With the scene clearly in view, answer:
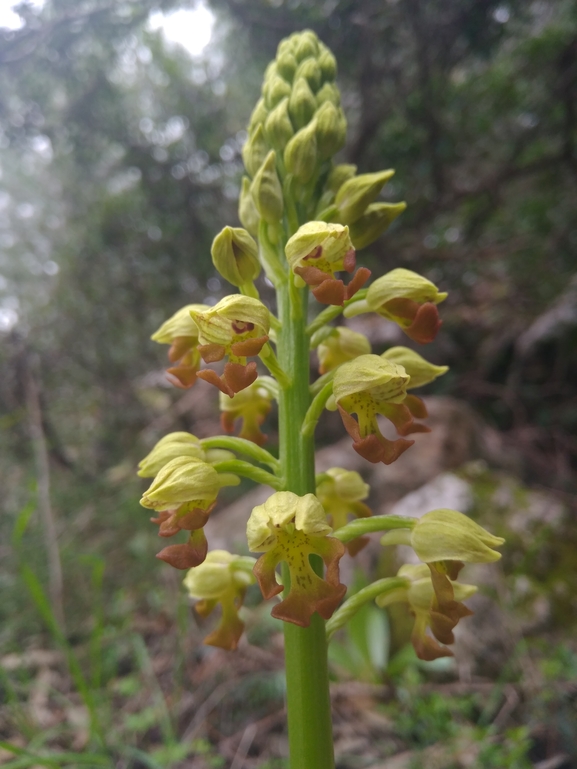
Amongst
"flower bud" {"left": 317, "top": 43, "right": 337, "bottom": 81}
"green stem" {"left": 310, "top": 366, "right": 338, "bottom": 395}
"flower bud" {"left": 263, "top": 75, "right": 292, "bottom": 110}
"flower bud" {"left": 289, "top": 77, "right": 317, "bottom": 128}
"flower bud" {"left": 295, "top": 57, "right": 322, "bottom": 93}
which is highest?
"flower bud" {"left": 317, "top": 43, "right": 337, "bottom": 81}

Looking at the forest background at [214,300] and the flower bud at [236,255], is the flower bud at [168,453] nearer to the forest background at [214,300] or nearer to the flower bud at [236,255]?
the flower bud at [236,255]

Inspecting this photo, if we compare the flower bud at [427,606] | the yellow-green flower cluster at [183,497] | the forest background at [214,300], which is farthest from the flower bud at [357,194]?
the forest background at [214,300]

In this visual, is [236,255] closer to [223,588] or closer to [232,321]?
[232,321]

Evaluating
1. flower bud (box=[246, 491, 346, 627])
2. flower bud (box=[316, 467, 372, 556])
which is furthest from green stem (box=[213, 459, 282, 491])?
flower bud (box=[316, 467, 372, 556])

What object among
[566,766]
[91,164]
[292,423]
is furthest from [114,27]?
[566,766]

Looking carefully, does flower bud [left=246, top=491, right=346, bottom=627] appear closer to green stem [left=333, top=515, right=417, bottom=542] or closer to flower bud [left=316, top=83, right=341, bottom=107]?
green stem [left=333, top=515, right=417, bottom=542]

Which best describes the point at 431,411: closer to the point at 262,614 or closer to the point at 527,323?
the point at 527,323

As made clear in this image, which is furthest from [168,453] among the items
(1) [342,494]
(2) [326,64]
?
(2) [326,64]
